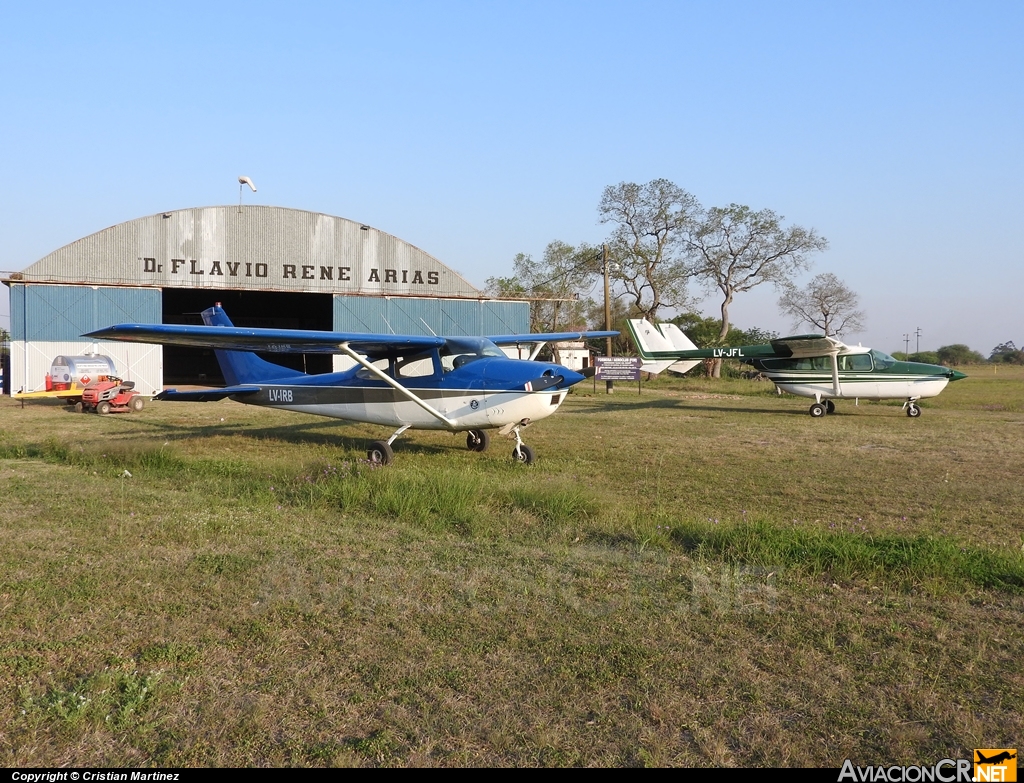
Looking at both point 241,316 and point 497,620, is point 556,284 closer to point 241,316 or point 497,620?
point 241,316

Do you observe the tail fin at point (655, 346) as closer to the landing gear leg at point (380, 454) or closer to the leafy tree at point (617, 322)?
the landing gear leg at point (380, 454)

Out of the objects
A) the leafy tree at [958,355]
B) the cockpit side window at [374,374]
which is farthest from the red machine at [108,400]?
the leafy tree at [958,355]

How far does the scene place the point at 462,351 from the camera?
36.6ft

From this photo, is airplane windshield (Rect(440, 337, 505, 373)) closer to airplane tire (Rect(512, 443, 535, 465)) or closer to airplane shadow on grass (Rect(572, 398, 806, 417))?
airplane tire (Rect(512, 443, 535, 465))

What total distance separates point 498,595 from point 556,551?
1020 millimetres

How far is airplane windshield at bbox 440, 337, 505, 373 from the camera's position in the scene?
11.0 metres

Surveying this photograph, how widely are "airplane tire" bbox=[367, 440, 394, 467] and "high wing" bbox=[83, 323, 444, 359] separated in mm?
1517

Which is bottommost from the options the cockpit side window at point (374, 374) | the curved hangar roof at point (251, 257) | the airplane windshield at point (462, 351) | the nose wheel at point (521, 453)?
the nose wheel at point (521, 453)

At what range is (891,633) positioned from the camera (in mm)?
3770


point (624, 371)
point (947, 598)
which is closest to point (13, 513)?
point (947, 598)

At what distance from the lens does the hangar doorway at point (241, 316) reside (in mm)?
34312

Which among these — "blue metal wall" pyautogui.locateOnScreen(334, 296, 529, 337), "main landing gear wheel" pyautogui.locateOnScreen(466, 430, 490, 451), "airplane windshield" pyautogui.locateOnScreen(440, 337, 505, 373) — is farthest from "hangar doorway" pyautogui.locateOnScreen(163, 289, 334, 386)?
"airplane windshield" pyautogui.locateOnScreen(440, 337, 505, 373)

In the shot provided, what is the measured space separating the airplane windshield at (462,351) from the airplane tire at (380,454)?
1.49 m

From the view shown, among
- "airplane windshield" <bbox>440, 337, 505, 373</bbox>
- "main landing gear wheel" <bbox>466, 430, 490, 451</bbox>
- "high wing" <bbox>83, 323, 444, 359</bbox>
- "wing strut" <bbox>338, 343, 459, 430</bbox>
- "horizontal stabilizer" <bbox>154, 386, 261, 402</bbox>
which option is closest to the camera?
"high wing" <bbox>83, 323, 444, 359</bbox>
